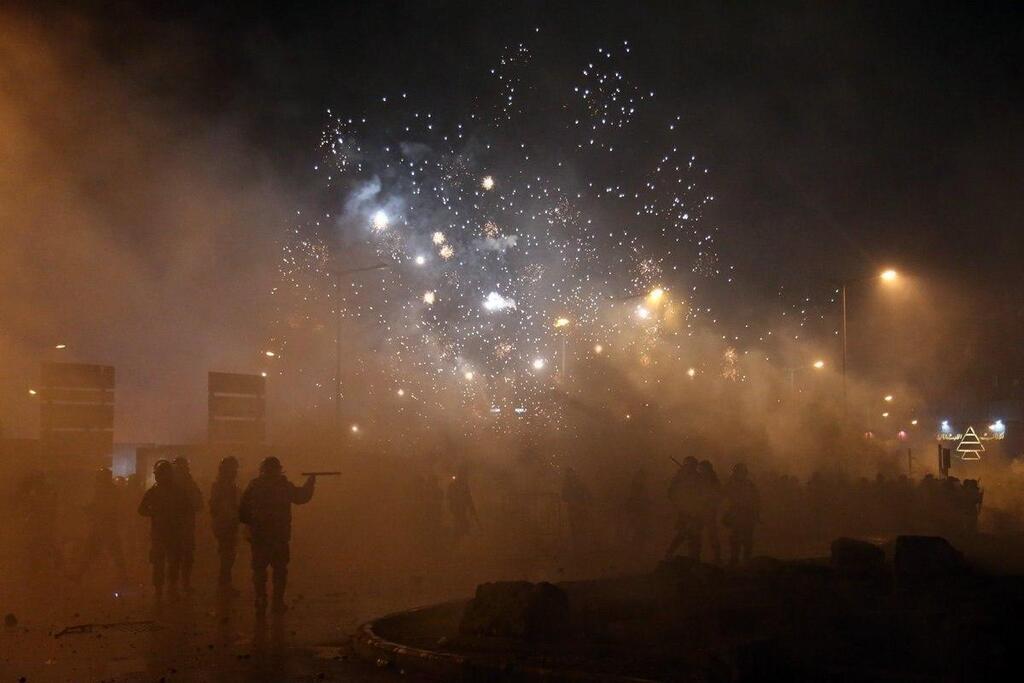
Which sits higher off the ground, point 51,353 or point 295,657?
point 51,353

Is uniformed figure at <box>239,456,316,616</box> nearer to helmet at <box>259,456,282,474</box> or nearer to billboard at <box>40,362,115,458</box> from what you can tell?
helmet at <box>259,456,282,474</box>

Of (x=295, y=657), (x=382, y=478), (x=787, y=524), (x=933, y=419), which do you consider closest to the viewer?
(x=295, y=657)

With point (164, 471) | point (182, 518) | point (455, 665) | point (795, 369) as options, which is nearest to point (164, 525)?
point (182, 518)

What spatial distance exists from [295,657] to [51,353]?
90.1 ft

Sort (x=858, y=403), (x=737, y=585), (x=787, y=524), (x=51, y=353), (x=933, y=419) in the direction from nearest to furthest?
(x=737, y=585) → (x=787, y=524) → (x=51, y=353) → (x=858, y=403) → (x=933, y=419)

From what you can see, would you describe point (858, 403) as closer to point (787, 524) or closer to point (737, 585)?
point (787, 524)

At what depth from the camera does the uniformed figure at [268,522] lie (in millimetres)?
11570

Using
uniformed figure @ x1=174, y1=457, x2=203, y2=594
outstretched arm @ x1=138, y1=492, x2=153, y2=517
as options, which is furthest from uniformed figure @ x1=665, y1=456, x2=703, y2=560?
outstretched arm @ x1=138, y1=492, x2=153, y2=517

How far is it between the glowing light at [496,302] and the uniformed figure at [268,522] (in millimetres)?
22778

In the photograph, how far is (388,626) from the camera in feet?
32.5

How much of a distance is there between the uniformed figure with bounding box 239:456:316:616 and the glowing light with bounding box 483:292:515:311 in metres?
22.8

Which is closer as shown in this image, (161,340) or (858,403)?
(161,340)

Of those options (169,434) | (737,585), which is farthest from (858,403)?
(737,585)

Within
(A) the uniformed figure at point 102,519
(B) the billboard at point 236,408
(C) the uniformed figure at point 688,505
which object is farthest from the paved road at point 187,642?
(B) the billboard at point 236,408
